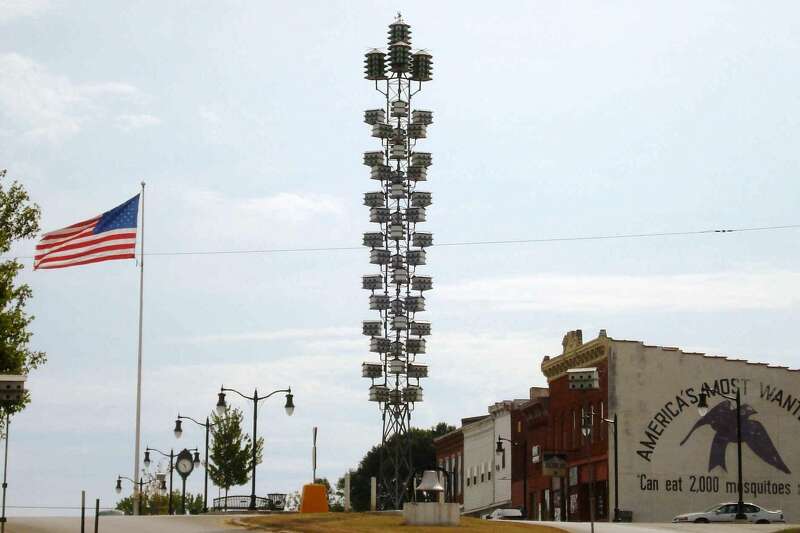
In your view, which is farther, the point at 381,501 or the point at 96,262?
the point at 381,501

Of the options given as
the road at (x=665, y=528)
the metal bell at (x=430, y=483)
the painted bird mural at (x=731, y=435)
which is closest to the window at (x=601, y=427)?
the painted bird mural at (x=731, y=435)

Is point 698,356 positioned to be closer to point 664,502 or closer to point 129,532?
point 664,502

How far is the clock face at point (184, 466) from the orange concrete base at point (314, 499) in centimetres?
1468

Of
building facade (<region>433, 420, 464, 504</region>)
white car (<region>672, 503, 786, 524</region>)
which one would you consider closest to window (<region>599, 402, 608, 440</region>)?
white car (<region>672, 503, 786, 524</region>)

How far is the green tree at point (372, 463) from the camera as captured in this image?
15400 cm

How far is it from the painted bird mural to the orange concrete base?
35.8 m

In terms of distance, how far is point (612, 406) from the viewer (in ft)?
283

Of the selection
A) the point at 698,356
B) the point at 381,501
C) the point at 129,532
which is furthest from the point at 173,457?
the point at 129,532

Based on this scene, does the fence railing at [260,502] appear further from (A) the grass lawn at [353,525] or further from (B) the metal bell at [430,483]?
(B) the metal bell at [430,483]

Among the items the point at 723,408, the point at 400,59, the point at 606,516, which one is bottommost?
the point at 606,516

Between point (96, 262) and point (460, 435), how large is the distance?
6596 cm

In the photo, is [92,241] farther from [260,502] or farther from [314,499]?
[260,502]

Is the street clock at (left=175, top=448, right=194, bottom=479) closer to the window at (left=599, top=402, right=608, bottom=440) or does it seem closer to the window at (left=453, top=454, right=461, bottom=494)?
the window at (left=599, top=402, right=608, bottom=440)

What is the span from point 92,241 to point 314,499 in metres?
13.6
